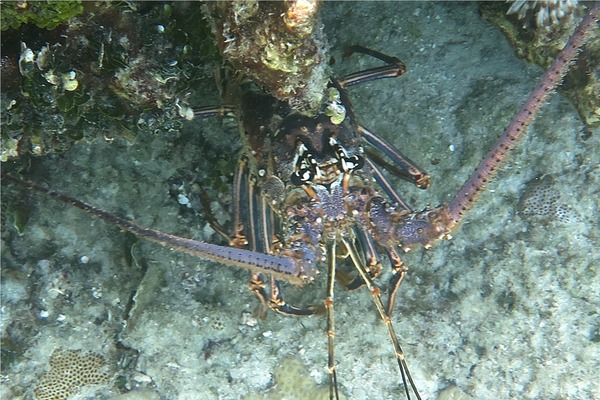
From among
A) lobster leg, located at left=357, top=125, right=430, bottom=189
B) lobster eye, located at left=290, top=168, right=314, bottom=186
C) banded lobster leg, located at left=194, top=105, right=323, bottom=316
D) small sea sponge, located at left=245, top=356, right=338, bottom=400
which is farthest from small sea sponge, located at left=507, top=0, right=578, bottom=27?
small sea sponge, located at left=245, top=356, right=338, bottom=400

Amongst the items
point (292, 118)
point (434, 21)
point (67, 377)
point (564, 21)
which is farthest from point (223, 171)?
point (564, 21)

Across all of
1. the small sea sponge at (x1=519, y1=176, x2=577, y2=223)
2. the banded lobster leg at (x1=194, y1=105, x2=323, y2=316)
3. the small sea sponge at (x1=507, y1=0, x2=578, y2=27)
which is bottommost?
the banded lobster leg at (x1=194, y1=105, x2=323, y2=316)

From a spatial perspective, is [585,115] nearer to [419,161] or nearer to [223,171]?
[419,161]

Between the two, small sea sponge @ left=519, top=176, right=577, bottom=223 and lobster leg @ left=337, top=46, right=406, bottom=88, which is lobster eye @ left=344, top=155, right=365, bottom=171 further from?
small sea sponge @ left=519, top=176, right=577, bottom=223

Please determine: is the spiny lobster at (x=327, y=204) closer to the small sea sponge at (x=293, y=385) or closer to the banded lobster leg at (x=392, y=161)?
the banded lobster leg at (x=392, y=161)

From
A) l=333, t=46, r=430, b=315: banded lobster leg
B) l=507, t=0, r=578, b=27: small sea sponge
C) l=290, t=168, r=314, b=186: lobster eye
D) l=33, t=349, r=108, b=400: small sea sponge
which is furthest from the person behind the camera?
l=333, t=46, r=430, b=315: banded lobster leg

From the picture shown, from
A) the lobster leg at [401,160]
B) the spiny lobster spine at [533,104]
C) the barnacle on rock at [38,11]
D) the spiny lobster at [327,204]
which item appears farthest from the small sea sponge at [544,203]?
the barnacle on rock at [38,11]
